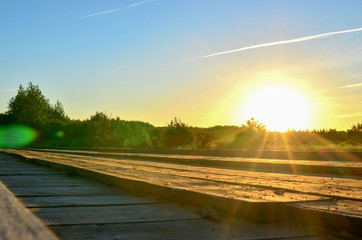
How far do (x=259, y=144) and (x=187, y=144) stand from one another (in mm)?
6156

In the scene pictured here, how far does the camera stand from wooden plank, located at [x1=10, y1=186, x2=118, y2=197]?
13.8ft

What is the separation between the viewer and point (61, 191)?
4.41 metres

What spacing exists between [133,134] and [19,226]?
144ft

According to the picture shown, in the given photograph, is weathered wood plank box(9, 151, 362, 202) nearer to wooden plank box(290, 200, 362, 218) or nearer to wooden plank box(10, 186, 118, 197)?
wooden plank box(290, 200, 362, 218)

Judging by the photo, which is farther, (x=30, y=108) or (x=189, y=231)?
(x=30, y=108)

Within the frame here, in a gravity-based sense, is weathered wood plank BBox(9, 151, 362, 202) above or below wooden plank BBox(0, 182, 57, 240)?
above

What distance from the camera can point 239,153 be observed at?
14773 mm

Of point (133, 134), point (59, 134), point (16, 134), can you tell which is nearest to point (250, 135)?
point (133, 134)

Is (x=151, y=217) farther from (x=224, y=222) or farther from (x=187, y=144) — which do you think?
(x=187, y=144)

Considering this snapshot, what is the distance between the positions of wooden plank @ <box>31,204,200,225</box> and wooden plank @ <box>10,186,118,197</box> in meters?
1.02

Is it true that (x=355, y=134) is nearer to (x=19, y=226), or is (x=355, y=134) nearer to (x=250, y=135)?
(x=250, y=135)

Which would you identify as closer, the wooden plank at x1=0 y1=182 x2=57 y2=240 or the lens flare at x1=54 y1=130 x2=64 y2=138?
the wooden plank at x1=0 y1=182 x2=57 y2=240

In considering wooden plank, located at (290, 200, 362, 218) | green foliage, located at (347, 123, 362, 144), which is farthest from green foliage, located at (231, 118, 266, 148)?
wooden plank, located at (290, 200, 362, 218)

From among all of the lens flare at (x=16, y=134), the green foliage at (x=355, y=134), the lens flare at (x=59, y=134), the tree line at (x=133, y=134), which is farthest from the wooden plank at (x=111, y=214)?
the lens flare at (x=16, y=134)
